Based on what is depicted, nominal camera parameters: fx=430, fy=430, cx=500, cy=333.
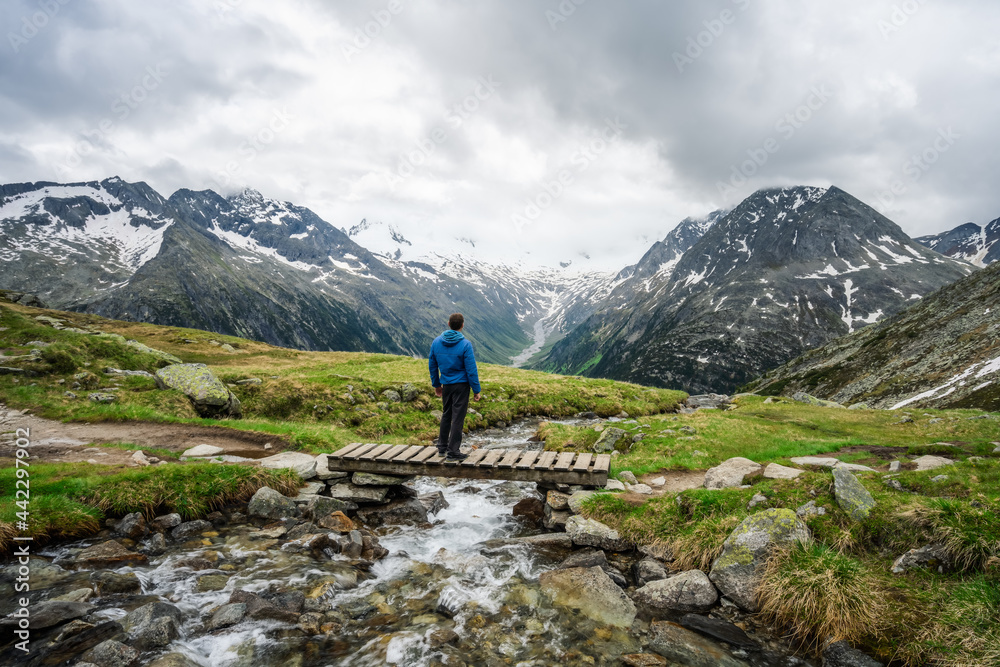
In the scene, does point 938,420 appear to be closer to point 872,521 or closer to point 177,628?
point 872,521

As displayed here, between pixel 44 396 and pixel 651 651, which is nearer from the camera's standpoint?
pixel 651 651

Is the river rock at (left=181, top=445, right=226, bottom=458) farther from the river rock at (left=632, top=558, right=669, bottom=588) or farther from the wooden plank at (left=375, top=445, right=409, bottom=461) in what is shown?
the river rock at (left=632, top=558, right=669, bottom=588)

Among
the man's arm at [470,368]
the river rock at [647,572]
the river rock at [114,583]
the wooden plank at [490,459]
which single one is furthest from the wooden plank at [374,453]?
the river rock at [647,572]

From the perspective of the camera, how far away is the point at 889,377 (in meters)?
84.5

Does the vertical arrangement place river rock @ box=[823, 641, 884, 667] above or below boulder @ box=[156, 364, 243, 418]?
above

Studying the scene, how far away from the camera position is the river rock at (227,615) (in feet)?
28.2

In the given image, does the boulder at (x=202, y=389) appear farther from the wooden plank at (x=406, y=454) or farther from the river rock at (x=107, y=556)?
the river rock at (x=107, y=556)

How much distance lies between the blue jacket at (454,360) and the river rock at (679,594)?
7.97 m

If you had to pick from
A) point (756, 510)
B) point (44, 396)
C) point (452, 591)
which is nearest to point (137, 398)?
point (44, 396)

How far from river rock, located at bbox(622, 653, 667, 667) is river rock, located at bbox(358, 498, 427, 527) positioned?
8472 mm

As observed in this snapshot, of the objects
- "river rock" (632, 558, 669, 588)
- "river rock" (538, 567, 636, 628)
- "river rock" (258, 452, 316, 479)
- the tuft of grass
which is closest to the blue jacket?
"river rock" (258, 452, 316, 479)

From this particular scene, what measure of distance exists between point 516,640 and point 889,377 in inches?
4232

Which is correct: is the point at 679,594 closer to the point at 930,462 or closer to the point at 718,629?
the point at 718,629

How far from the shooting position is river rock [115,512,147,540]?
37.6 feet
